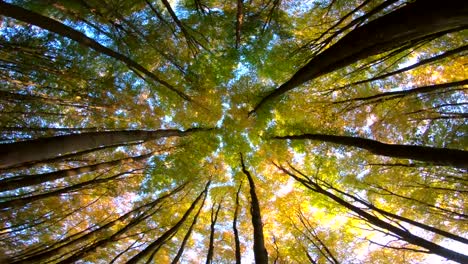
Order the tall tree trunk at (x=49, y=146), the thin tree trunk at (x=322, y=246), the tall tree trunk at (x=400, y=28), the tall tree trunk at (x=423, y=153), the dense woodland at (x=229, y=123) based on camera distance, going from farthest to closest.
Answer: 1. the dense woodland at (x=229, y=123)
2. the thin tree trunk at (x=322, y=246)
3. the tall tree trunk at (x=423, y=153)
4. the tall tree trunk at (x=49, y=146)
5. the tall tree trunk at (x=400, y=28)

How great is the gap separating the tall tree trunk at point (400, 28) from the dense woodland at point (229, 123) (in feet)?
0.44

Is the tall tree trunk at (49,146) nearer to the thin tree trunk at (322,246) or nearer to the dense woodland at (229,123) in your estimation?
the dense woodland at (229,123)

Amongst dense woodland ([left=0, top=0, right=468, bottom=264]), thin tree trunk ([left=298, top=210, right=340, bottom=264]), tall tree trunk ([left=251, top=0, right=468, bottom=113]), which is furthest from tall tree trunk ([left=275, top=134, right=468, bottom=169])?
thin tree trunk ([left=298, top=210, right=340, bottom=264])

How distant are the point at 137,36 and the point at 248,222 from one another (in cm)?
656

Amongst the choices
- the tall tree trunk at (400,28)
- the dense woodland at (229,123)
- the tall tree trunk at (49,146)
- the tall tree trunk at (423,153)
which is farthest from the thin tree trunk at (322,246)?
the tall tree trunk at (49,146)

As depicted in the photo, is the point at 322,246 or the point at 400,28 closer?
→ the point at 400,28

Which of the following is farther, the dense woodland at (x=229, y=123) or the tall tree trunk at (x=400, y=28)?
the dense woodland at (x=229, y=123)

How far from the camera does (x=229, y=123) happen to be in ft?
31.7

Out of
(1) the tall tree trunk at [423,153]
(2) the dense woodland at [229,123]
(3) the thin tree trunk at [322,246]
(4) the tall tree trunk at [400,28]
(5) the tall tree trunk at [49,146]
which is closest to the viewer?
(4) the tall tree trunk at [400,28]

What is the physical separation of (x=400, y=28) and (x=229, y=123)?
6970 mm

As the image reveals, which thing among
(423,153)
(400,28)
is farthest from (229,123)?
(400,28)

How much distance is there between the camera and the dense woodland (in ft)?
18.2

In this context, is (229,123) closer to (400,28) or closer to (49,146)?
(49,146)

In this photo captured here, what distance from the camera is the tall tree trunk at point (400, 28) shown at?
97.0 inches
